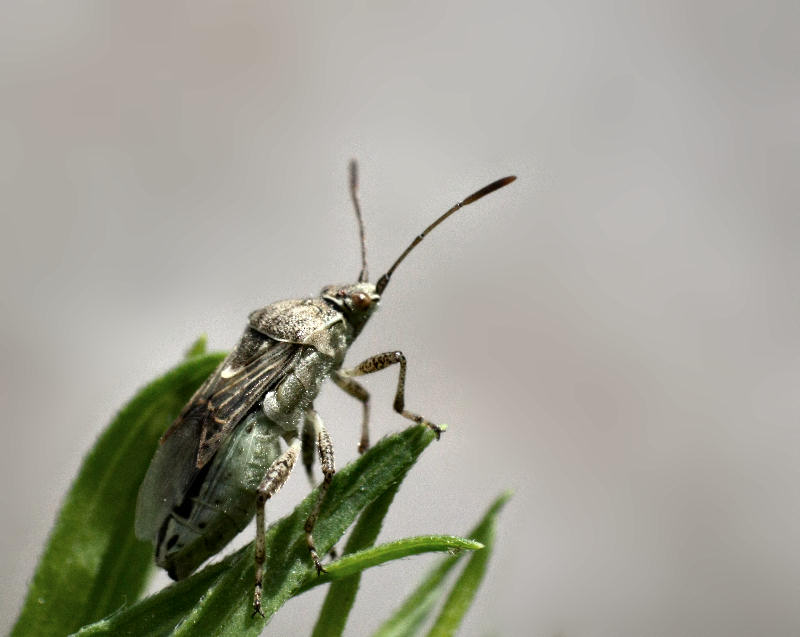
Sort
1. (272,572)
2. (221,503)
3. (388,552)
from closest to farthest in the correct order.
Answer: (388,552)
(272,572)
(221,503)

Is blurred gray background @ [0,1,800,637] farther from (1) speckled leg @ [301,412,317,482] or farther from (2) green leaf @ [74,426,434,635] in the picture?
(2) green leaf @ [74,426,434,635]

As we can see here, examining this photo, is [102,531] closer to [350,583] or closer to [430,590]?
[350,583]

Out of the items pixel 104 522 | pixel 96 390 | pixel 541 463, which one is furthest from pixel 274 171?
pixel 104 522

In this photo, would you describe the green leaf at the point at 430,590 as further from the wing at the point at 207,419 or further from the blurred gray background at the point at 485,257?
the blurred gray background at the point at 485,257

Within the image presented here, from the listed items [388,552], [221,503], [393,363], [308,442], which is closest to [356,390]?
[393,363]

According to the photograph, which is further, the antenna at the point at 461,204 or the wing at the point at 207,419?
the antenna at the point at 461,204

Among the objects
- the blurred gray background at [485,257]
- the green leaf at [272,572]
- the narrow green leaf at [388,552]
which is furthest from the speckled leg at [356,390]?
the blurred gray background at [485,257]
